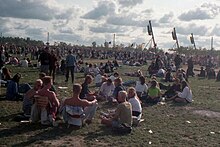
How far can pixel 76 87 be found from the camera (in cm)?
1056

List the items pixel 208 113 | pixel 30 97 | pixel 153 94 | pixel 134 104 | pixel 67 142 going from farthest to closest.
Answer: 1. pixel 153 94
2. pixel 208 113
3. pixel 134 104
4. pixel 30 97
5. pixel 67 142

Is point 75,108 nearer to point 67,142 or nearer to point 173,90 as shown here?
point 67,142

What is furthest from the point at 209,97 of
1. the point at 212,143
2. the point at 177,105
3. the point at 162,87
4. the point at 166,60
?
the point at 166,60

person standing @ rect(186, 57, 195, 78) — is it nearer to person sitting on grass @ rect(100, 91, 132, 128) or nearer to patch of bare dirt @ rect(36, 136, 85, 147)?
person sitting on grass @ rect(100, 91, 132, 128)

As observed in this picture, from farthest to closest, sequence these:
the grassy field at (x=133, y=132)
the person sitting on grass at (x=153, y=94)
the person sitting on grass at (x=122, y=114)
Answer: the person sitting on grass at (x=153, y=94) < the person sitting on grass at (x=122, y=114) < the grassy field at (x=133, y=132)

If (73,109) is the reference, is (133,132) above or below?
below

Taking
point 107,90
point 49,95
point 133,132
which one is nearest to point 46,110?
point 49,95

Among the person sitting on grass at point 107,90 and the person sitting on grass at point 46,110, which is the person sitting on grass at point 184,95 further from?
the person sitting on grass at point 46,110

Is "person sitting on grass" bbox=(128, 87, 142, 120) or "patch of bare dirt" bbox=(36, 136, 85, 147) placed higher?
"person sitting on grass" bbox=(128, 87, 142, 120)

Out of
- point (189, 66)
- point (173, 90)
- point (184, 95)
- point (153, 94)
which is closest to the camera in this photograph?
point (153, 94)

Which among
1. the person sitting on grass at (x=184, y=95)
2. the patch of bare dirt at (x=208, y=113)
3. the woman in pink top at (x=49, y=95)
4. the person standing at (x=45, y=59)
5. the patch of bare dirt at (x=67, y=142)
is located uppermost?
the person standing at (x=45, y=59)

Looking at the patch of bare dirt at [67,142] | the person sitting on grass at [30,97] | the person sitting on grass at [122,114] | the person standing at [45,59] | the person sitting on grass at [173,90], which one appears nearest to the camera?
the patch of bare dirt at [67,142]

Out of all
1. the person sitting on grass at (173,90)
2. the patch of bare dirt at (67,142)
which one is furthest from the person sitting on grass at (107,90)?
the patch of bare dirt at (67,142)

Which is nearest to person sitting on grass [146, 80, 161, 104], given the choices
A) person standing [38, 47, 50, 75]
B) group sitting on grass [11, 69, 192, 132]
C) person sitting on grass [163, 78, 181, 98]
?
person sitting on grass [163, 78, 181, 98]
